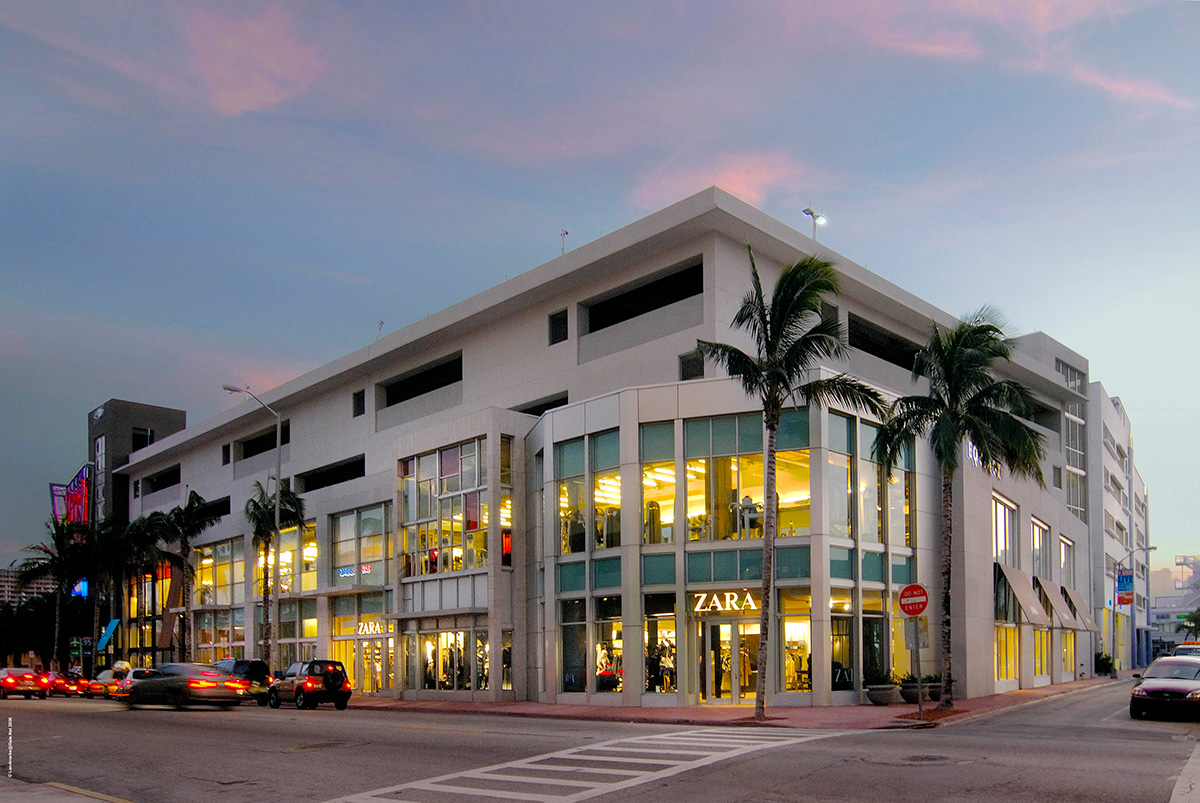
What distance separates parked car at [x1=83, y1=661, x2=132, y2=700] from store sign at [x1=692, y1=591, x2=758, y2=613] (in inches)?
1199

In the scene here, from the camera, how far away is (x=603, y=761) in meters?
17.4

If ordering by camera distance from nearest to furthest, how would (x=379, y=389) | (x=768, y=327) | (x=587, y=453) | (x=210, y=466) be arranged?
(x=768, y=327)
(x=587, y=453)
(x=379, y=389)
(x=210, y=466)

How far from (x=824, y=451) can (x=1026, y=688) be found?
1860 centimetres

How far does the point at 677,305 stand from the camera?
39.6 meters

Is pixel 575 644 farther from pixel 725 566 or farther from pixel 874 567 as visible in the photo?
pixel 874 567

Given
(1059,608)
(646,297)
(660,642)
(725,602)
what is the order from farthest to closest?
(1059,608), (646,297), (660,642), (725,602)

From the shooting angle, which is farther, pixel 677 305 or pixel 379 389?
pixel 379 389

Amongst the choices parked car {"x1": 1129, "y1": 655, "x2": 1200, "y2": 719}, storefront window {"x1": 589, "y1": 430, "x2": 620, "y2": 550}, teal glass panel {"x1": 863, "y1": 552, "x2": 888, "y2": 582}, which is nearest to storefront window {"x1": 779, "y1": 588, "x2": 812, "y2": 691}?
teal glass panel {"x1": 863, "y1": 552, "x2": 888, "y2": 582}

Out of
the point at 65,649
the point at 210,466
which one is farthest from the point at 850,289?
the point at 65,649

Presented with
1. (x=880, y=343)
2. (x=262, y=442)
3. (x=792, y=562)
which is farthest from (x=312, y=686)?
(x=262, y=442)

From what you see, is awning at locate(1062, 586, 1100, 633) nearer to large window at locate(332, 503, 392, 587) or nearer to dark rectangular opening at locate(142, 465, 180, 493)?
large window at locate(332, 503, 392, 587)

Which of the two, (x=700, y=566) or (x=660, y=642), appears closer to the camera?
(x=700, y=566)

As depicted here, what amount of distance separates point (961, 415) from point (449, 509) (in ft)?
64.7

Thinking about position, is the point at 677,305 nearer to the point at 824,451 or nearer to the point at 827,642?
the point at 824,451
